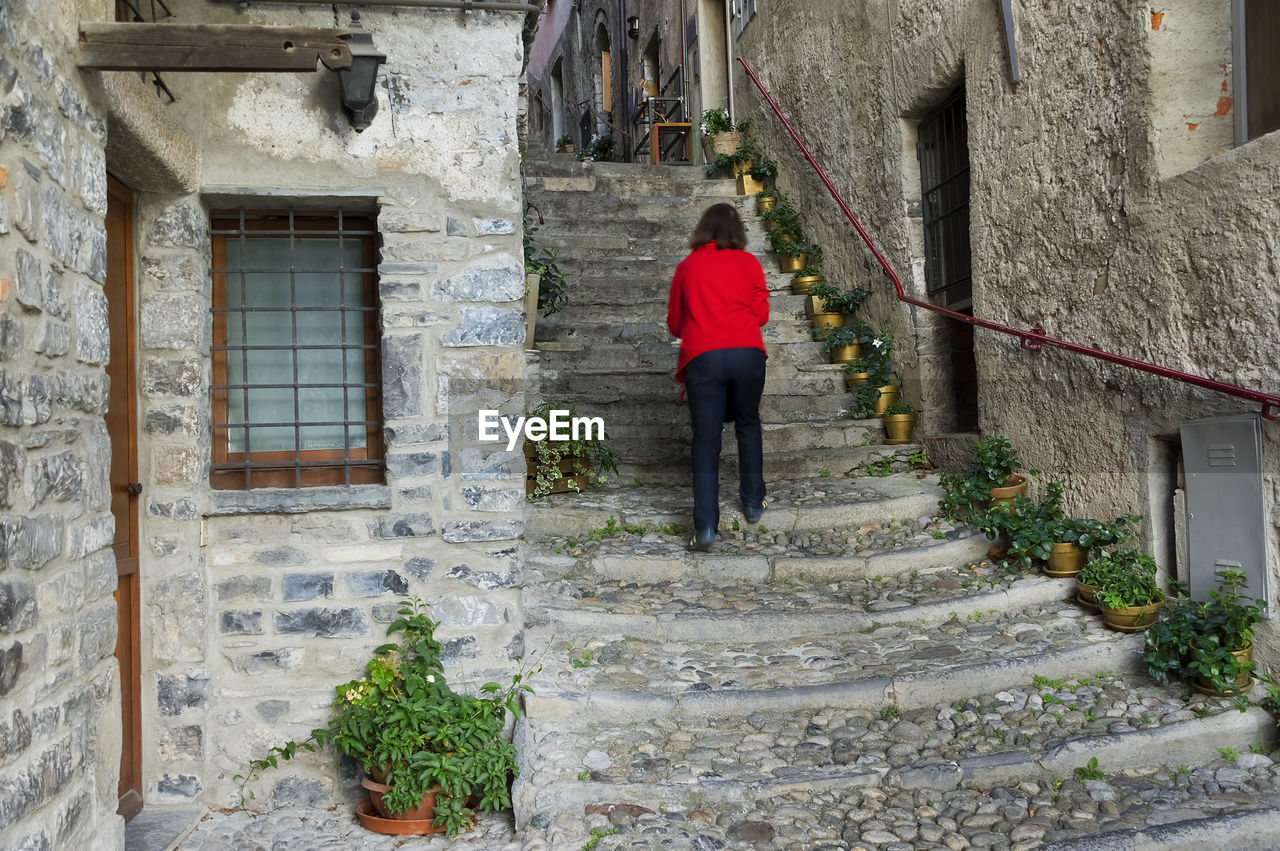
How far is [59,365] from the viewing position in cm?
239

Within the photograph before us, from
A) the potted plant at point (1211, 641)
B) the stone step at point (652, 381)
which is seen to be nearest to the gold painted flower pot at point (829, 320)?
the stone step at point (652, 381)

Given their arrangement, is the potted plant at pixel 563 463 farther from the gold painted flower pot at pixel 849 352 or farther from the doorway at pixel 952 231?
the doorway at pixel 952 231

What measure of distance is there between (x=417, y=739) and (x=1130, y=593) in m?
2.67

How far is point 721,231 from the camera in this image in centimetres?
468

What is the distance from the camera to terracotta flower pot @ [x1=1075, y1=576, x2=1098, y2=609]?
4.05 m

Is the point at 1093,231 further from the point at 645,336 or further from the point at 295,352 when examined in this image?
the point at 295,352

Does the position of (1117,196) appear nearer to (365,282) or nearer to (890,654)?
(890,654)

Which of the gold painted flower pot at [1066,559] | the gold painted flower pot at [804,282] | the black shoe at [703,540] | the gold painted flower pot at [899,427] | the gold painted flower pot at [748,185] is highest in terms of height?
the gold painted flower pot at [748,185]

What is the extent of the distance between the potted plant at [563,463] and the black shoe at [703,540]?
108cm

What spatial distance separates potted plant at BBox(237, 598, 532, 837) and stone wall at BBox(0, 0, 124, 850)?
839mm

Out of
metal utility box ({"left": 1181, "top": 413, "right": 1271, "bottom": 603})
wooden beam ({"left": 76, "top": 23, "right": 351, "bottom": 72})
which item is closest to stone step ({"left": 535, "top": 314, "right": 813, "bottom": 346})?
metal utility box ({"left": 1181, "top": 413, "right": 1271, "bottom": 603})

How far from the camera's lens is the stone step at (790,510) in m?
5.09

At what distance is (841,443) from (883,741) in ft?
9.20

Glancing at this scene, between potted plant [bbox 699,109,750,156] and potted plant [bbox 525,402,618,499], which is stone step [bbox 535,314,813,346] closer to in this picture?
potted plant [bbox 525,402,618,499]
